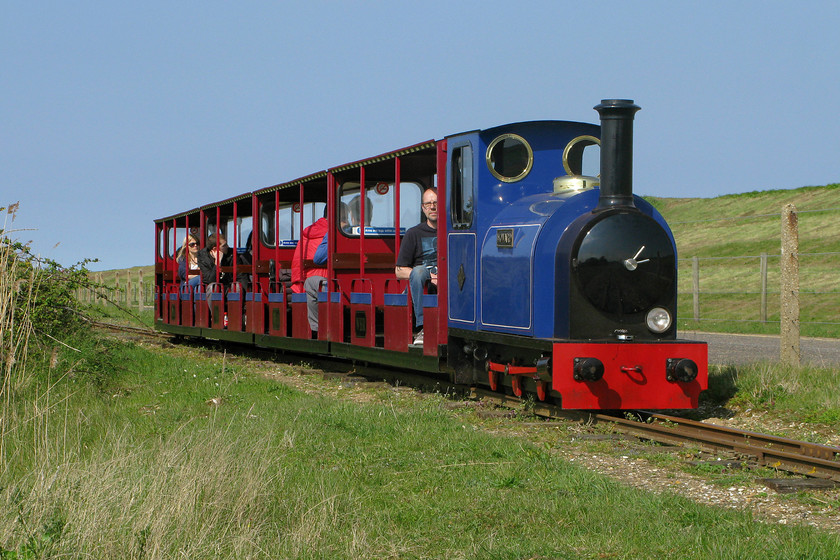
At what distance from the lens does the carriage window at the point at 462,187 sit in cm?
948

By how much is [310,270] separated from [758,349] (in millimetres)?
7535

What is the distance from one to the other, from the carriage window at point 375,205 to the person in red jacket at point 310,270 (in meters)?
0.65

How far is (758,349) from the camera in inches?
631

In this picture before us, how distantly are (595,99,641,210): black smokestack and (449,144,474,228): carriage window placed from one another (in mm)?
1514

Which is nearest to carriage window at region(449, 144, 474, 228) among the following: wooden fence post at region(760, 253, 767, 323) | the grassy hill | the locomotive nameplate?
the locomotive nameplate

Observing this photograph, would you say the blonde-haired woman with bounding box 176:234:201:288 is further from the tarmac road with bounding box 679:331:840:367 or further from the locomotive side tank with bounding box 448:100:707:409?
the locomotive side tank with bounding box 448:100:707:409

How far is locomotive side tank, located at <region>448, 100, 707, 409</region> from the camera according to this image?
8.20 metres

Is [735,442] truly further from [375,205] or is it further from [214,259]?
[214,259]

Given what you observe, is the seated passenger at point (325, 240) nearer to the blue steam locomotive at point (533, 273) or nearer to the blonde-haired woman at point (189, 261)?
the blue steam locomotive at point (533, 273)

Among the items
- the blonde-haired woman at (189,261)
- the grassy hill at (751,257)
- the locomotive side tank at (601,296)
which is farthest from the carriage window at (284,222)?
the grassy hill at (751,257)

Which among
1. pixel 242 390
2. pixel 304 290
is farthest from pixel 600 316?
pixel 304 290

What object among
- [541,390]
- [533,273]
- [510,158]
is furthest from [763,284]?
[533,273]

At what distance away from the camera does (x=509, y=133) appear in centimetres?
939

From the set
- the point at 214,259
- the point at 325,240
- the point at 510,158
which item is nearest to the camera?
the point at 510,158
